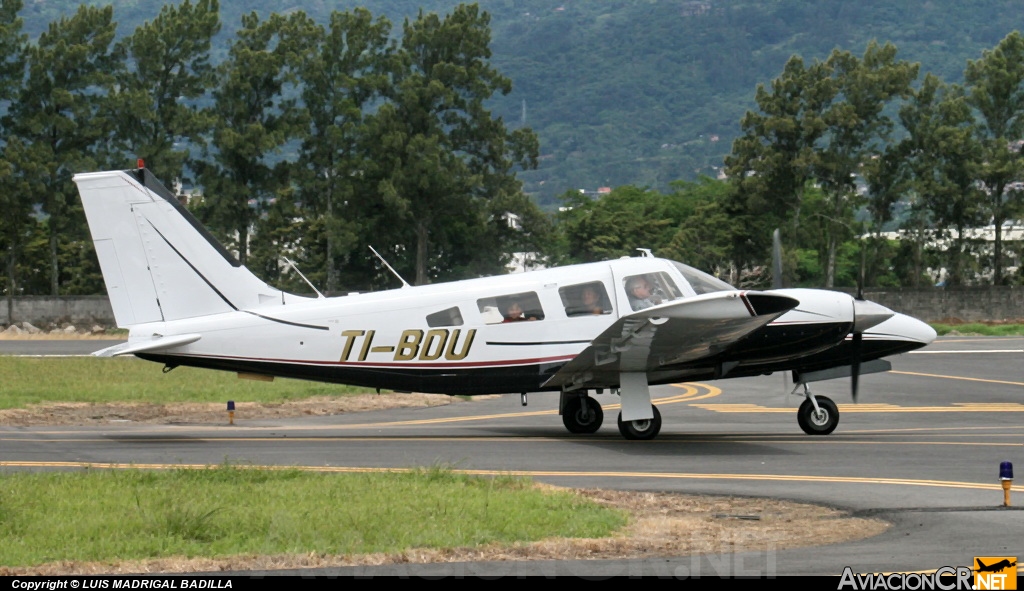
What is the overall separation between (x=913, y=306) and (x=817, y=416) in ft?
149

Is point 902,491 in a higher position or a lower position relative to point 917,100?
lower

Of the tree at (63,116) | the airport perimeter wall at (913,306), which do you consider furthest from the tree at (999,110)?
the tree at (63,116)

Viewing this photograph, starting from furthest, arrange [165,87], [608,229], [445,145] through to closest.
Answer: [608,229], [165,87], [445,145]

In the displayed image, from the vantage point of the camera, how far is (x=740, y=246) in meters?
68.9

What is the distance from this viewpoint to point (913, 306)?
62.2m

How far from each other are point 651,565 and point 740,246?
2395 inches

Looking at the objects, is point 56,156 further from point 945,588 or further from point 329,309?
point 945,588

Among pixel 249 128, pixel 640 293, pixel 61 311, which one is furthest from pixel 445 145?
pixel 640 293

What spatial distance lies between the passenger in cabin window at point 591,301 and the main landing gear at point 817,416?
3.62m

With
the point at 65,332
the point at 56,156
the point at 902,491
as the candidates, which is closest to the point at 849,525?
the point at 902,491

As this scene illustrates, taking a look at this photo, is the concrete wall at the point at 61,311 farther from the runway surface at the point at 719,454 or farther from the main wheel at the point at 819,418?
the main wheel at the point at 819,418

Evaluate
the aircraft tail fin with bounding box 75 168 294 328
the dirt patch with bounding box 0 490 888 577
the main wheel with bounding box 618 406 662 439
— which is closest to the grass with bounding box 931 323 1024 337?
the main wheel with bounding box 618 406 662 439

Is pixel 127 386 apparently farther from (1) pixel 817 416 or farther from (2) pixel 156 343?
(1) pixel 817 416

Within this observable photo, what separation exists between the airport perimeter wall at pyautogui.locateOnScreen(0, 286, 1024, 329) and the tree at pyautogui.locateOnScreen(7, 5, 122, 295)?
174 cm
